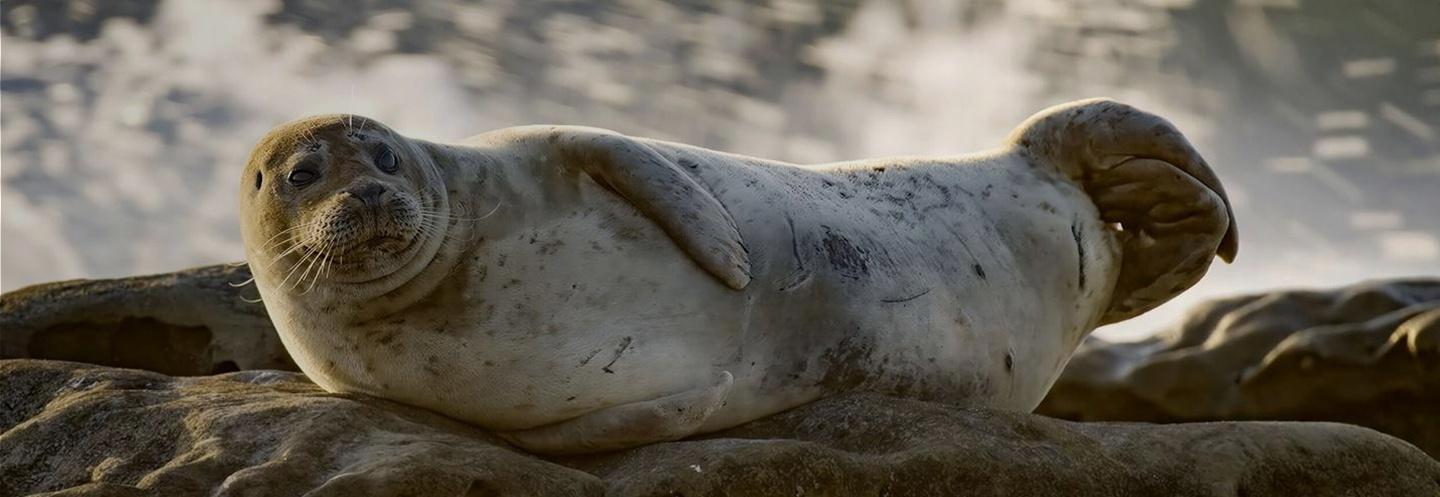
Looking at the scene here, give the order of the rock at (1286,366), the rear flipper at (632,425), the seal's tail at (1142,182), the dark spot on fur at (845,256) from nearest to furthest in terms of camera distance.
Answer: the rear flipper at (632,425), the dark spot on fur at (845,256), the seal's tail at (1142,182), the rock at (1286,366)

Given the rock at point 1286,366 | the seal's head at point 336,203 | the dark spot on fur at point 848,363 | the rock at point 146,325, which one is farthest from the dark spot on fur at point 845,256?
the rock at point 1286,366

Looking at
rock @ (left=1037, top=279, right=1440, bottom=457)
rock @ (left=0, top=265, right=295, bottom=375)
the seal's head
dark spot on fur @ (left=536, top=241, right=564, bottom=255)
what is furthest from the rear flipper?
rock @ (left=1037, top=279, right=1440, bottom=457)

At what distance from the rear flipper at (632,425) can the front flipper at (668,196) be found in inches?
14.2

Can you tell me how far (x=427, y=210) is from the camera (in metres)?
4.23

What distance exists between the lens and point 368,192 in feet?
13.3

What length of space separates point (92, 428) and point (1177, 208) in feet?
12.9

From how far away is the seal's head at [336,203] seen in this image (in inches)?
159

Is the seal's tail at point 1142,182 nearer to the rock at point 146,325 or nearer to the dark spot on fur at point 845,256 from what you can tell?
the dark spot on fur at point 845,256

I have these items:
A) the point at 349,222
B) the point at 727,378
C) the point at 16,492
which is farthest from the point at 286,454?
the point at 727,378

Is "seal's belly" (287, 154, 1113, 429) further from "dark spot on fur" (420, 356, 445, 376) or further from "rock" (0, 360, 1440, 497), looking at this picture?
"rock" (0, 360, 1440, 497)

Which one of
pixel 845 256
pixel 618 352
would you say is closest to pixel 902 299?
pixel 845 256

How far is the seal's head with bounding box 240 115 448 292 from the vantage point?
405 centimetres

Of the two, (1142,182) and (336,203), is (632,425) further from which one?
(1142,182)

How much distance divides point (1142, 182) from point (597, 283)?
2.48 metres
